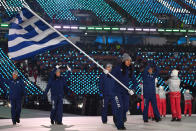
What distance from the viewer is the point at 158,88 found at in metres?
14.4

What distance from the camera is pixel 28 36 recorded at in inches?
339

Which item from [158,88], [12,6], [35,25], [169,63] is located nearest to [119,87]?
[35,25]

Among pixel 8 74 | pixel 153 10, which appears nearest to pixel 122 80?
pixel 8 74

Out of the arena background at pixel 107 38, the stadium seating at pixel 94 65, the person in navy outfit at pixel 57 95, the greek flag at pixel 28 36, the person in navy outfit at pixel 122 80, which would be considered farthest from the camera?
the arena background at pixel 107 38

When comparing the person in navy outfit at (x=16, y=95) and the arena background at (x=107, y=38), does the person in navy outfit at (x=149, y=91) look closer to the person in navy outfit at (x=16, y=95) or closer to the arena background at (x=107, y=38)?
the person in navy outfit at (x=16, y=95)

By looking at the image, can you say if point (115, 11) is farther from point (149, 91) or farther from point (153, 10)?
point (149, 91)

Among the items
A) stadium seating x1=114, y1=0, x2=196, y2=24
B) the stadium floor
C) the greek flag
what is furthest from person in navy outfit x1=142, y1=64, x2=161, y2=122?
stadium seating x1=114, y1=0, x2=196, y2=24

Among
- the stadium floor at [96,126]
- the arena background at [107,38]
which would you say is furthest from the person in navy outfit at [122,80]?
the arena background at [107,38]

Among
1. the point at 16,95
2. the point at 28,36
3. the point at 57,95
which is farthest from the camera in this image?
the point at 16,95

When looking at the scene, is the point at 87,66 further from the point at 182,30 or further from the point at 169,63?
the point at 182,30

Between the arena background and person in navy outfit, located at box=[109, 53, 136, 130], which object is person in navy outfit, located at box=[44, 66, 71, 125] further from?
the arena background

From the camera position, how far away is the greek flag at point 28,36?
840 cm

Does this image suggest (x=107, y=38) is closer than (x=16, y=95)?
No

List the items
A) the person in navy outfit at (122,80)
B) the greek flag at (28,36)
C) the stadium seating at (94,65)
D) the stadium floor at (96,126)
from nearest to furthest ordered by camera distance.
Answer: the greek flag at (28,36), the person in navy outfit at (122,80), the stadium floor at (96,126), the stadium seating at (94,65)
